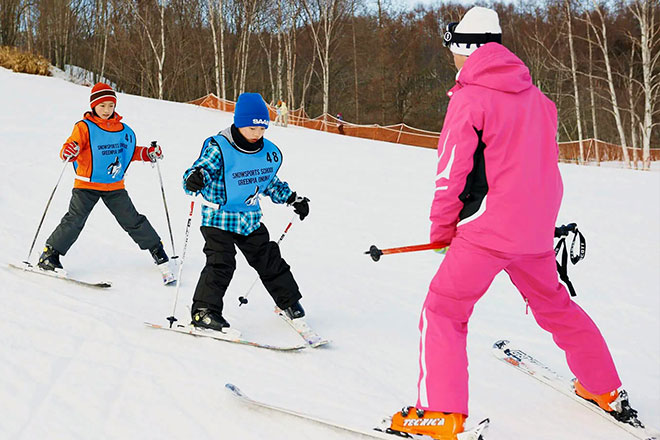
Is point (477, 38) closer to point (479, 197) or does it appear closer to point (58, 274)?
point (479, 197)

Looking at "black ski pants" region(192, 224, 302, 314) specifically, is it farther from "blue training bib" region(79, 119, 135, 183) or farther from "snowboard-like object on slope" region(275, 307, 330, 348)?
"blue training bib" region(79, 119, 135, 183)

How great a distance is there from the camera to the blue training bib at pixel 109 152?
15.0 ft

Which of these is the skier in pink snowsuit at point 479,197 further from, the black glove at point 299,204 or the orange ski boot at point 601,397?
the black glove at point 299,204

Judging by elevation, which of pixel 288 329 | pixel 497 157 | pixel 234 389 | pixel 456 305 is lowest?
pixel 288 329

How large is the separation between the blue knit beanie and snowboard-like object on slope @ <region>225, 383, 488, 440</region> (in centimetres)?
146

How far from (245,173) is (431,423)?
183 cm

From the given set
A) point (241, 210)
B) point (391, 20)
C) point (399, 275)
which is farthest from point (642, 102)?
point (241, 210)

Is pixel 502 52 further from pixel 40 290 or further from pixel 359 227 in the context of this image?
pixel 359 227

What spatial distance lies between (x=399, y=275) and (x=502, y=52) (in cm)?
376

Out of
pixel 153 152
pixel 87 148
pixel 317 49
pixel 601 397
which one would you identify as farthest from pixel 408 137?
pixel 601 397

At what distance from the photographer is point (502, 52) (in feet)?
7.39

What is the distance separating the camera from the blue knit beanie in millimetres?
3438

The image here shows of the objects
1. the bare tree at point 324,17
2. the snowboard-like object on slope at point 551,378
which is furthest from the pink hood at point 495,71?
the bare tree at point 324,17

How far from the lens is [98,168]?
15.1 ft
